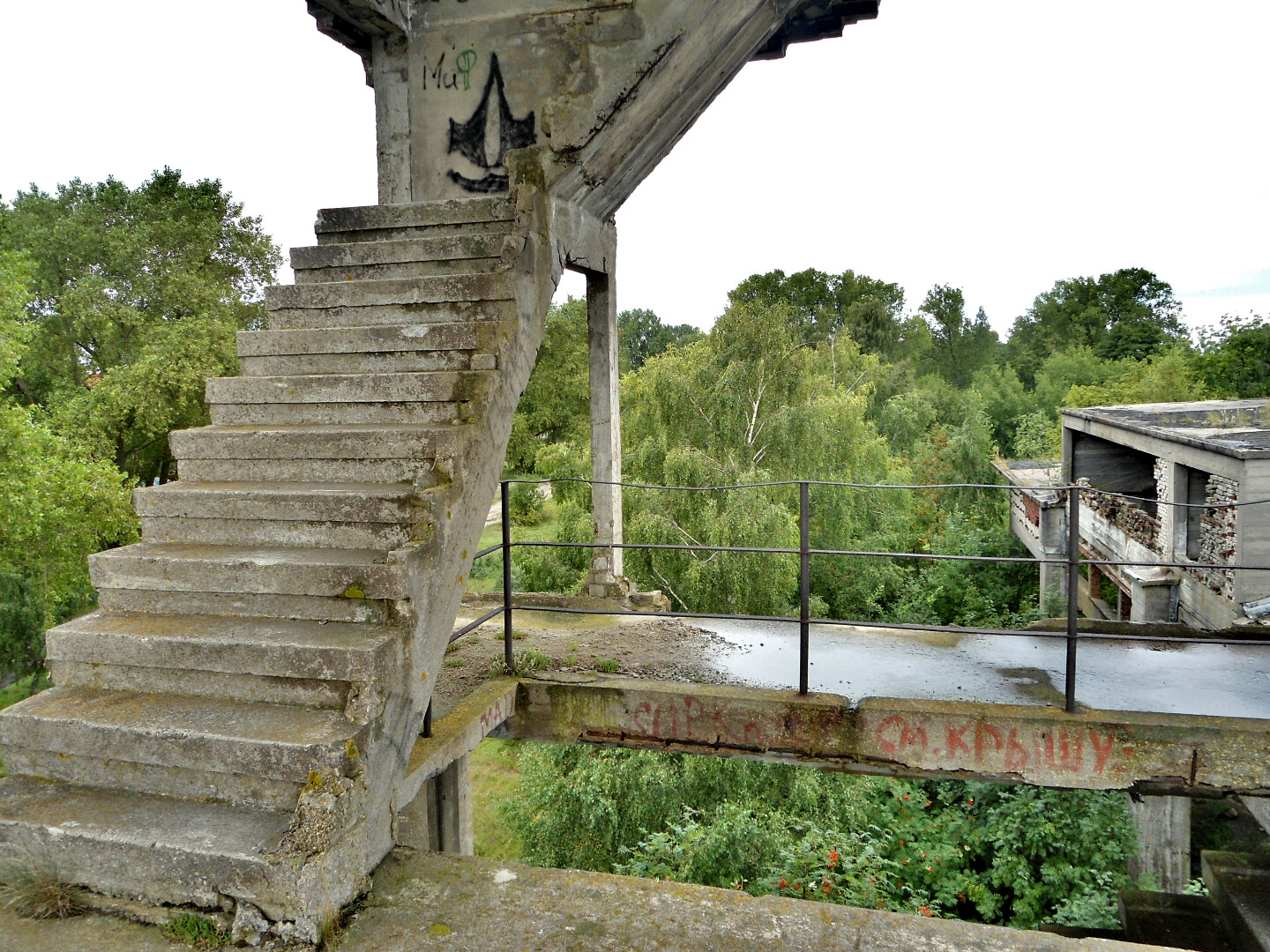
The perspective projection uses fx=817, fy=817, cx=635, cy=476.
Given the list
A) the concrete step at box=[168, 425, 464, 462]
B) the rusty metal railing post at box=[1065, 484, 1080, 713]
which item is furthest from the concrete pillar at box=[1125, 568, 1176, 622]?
the concrete step at box=[168, 425, 464, 462]

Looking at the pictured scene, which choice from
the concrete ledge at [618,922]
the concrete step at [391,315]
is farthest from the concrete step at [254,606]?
the concrete step at [391,315]

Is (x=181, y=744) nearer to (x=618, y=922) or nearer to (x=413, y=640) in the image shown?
(x=413, y=640)

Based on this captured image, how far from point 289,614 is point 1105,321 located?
166ft

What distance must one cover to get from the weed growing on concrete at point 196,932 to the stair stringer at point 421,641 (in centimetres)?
32

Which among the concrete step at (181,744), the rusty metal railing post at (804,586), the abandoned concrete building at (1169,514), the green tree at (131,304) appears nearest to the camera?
the concrete step at (181,744)

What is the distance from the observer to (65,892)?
304 cm

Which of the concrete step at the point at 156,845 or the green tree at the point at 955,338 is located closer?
the concrete step at the point at 156,845

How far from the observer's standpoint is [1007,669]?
20.5ft

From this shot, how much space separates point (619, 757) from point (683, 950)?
869cm

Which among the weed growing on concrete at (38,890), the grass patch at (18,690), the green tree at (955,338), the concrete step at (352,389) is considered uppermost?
the green tree at (955,338)

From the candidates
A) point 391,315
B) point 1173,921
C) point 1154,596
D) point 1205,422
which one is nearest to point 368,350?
point 391,315

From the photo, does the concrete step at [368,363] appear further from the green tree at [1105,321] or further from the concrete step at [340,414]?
the green tree at [1105,321]

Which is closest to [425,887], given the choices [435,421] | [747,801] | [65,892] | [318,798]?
[318,798]

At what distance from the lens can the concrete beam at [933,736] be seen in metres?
4.93
